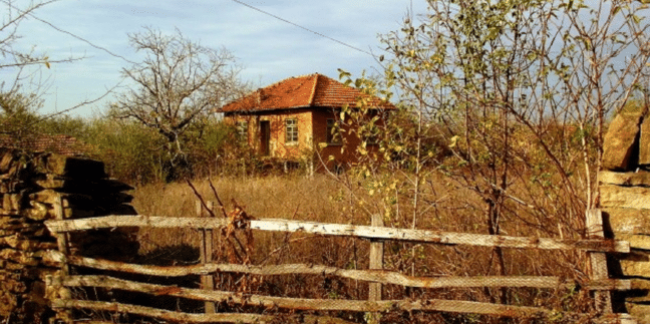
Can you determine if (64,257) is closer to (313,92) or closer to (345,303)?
(345,303)

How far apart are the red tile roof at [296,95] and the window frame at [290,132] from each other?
2.36 ft

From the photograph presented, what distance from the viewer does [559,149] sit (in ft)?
17.1

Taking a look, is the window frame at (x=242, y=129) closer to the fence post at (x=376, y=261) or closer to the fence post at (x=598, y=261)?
the fence post at (x=376, y=261)

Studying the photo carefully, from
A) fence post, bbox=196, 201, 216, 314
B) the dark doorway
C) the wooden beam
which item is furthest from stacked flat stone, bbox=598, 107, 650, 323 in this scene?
the dark doorway

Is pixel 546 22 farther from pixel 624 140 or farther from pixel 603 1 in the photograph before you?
pixel 624 140

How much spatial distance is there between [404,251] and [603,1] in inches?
114

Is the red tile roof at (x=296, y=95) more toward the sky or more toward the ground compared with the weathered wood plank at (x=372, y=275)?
more toward the sky

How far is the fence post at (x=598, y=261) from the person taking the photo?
3875 millimetres

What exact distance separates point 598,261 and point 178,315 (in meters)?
3.73

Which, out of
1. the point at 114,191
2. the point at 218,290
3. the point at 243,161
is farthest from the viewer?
the point at 243,161

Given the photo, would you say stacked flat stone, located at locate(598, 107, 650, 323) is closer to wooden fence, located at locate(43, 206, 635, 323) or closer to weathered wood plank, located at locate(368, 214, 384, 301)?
wooden fence, located at locate(43, 206, 635, 323)

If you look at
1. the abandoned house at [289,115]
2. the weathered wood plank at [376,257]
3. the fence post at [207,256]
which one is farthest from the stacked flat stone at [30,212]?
the abandoned house at [289,115]

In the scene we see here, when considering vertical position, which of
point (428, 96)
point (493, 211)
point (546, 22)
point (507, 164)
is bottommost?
point (493, 211)

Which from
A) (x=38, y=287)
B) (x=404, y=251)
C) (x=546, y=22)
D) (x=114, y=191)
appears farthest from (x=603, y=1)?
(x=38, y=287)
